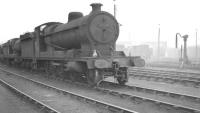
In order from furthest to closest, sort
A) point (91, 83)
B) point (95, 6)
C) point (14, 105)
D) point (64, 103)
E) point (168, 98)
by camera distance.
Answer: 1. point (95, 6)
2. point (91, 83)
3. point (168, 98)
4. point (64, 103)
5. point (14, 105)

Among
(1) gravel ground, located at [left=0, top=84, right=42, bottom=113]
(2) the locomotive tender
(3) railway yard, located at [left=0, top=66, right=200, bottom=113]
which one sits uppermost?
(2) the locomotive tender

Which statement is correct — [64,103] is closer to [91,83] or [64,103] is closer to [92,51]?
[91,83]

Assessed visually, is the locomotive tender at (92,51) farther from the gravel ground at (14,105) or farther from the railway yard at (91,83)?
the gravel ground at (14,105)

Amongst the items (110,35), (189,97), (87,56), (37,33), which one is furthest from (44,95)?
(37,33)

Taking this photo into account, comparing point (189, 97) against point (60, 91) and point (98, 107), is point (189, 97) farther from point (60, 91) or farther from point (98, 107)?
point (60, 91)

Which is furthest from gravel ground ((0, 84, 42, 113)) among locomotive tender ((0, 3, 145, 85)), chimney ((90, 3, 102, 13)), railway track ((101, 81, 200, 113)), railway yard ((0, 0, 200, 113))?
chimney ((90, 3, 102, 13))

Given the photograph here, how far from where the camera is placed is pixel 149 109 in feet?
22.2

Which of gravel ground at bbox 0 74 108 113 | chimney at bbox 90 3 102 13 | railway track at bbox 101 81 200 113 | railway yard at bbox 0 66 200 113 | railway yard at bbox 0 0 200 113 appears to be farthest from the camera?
chimney at bbox 90 3 102 13

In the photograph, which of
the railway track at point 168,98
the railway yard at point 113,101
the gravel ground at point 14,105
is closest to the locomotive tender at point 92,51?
the railway yard at point 113,101

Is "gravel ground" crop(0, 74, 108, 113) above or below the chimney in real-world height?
below

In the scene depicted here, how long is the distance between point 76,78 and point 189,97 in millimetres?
5738

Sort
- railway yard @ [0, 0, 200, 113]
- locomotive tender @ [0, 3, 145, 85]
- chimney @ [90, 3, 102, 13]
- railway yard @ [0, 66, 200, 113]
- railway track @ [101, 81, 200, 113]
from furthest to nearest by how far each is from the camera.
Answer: chimney @ [90, 3, 102, 13] → locomotive tender @ [0, 3, 145, 85] → railway yard @ [0, 0, 200, 113] → railway track @ [101, 81, 200, 113] → railway yard @ [0, 66, 200, 113]

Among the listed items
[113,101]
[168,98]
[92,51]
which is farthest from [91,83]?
[168,98]

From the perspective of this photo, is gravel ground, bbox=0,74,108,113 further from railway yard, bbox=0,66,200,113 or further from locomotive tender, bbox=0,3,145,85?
locomotive tender, bbox=0,3,145,85
